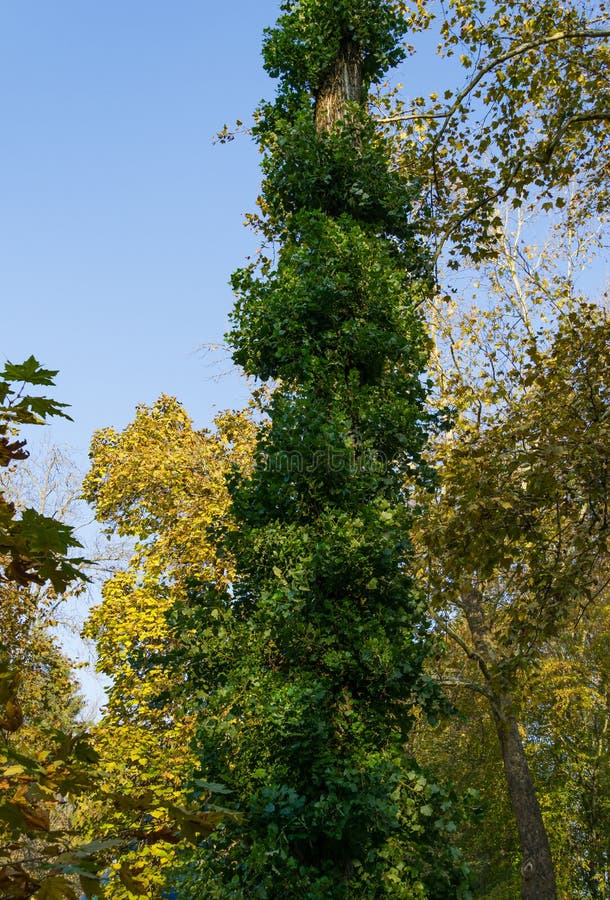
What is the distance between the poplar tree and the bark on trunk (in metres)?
0.06

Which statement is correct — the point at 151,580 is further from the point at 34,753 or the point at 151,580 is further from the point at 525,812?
the point at 34,753

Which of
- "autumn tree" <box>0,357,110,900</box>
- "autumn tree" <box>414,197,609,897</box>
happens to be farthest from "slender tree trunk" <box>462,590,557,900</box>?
"autumn tree" <box>0,357,110,900</box>

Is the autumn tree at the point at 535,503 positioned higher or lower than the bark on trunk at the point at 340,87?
lower

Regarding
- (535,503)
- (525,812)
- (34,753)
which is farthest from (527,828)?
(34,753)

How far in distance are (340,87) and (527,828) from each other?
12.3m

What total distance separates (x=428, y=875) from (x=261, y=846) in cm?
135

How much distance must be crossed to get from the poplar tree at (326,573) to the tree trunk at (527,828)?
22.5 feet

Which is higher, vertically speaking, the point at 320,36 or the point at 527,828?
the point at 320,36

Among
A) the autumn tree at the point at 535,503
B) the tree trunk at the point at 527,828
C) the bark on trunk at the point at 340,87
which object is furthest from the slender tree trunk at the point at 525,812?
the bark on trunk at the point at 340,87

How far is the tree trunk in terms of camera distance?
1246cm

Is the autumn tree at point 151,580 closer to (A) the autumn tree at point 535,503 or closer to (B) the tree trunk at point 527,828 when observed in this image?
(A) the autumn tree at point 535,503

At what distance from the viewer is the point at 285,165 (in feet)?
27.7

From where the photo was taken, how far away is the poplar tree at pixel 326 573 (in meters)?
5.38

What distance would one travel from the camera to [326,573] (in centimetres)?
623
